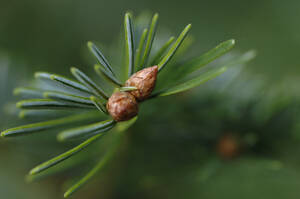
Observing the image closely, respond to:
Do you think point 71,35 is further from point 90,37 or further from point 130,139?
point 130,139

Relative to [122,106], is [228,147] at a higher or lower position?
lower

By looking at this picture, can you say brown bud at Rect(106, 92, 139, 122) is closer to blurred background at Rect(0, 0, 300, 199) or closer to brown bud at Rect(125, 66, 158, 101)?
brown bud at Rect(125, 66, 158, 101)

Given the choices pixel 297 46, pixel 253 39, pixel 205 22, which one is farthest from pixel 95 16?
pixel 297 46

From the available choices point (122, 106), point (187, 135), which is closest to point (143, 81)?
point (122, 106)

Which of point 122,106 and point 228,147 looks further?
point 228,147

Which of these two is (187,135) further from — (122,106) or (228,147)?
(122,106)

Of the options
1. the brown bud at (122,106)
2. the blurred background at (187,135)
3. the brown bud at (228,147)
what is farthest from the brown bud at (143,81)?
the brown bud at (228,147)

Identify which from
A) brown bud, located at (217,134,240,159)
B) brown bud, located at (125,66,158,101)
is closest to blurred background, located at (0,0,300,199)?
brown bud, located at (217,134,240,159)
